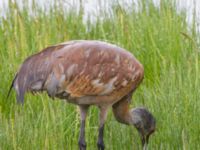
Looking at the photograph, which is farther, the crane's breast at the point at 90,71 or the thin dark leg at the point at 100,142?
the thin dark leg at the point at 100,142

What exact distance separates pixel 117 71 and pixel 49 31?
200 cm

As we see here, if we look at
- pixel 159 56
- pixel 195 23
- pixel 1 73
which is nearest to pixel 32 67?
pixel 1 73

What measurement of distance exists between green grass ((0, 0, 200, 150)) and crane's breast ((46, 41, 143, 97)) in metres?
0.23

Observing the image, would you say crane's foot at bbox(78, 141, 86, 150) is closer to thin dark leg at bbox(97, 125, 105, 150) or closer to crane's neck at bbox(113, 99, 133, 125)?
thin dark leg at bbox(97, 125, 105, 150)

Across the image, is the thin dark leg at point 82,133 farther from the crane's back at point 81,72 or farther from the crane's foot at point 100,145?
the crane's back at point 81,72

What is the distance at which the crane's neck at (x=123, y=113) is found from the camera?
7.25m

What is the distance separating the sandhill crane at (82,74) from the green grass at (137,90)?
0.71ft

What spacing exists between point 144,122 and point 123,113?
0.51ft

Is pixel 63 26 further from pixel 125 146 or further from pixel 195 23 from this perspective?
pixel 125 146

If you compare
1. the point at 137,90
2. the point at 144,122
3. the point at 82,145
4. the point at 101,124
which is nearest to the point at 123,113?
the point at 144,122

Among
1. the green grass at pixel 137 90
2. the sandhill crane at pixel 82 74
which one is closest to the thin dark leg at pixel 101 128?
the sandhill crane at pixel 82 74

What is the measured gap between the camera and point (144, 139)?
286 inches

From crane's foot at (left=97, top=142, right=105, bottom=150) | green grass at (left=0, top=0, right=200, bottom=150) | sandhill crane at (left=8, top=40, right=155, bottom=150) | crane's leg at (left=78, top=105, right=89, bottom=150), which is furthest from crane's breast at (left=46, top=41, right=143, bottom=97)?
crane's foot at (left=97, top=142, right=105, bottom=150)

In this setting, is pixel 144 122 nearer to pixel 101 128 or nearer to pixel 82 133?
pixel 101 128
